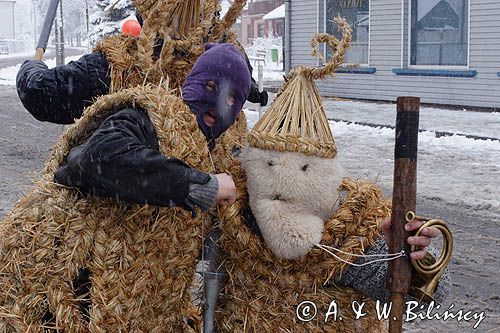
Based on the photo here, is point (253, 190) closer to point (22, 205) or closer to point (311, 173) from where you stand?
point (311, 173)

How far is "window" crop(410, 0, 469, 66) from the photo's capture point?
1603cm

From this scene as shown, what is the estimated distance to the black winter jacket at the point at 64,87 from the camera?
289cm

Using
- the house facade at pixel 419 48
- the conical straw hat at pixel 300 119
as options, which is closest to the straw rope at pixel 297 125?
the conical straw hat at pixel 300 119

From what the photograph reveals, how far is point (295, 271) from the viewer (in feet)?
7.97

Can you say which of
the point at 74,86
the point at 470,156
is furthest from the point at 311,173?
the point at 470,156

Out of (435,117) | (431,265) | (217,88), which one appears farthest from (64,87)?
(435,117)

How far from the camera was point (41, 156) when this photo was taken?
11.1 meters

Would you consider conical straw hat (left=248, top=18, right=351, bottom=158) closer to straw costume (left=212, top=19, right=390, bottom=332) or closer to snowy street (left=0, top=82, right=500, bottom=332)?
straw costume (left=212, top=19, right=390, bottom=332)

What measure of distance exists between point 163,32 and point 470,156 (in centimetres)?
900

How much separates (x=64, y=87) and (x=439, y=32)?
48.3 ft

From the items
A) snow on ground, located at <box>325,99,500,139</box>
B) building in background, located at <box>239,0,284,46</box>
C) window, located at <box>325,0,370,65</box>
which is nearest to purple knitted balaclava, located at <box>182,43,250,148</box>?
snow on ground, located at <box>325,99,500,139</box>

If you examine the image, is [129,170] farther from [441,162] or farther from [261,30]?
[261,30]

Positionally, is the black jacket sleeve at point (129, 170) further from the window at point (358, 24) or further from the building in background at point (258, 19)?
the building in background at point (258, 19)

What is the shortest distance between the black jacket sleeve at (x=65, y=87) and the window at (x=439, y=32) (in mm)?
14233
